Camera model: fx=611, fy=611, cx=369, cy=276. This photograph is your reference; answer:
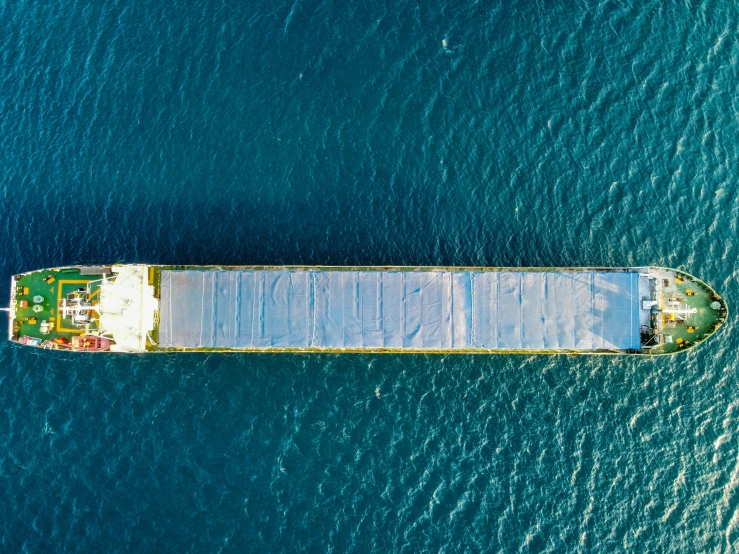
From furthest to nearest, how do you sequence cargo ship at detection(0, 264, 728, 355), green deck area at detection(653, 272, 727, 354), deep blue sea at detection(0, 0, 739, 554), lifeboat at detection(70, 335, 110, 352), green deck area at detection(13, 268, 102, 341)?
green deck area at detection(13, 268, 102, 341), deep blue sea at detection(0, 0, 739, 554), green deck area at detection(653, 272, 727, 354), lifeboat at detection(70, 335, 110, 352), cargo ship at detection(0, 264, 728, 355)

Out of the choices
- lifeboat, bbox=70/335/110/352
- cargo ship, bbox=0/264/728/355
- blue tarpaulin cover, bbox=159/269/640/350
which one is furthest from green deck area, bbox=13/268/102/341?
blue tarpaulin cover, bbox=159/269/640/350

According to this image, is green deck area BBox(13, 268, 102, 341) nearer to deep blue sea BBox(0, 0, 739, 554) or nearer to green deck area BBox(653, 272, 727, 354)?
deep blue sea BBox(0, 0, 739, 554)

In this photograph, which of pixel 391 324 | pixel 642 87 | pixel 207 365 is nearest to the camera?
pixel 391 324

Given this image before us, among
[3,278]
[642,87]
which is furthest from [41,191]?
[642,87]

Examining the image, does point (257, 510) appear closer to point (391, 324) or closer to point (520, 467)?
point (391, 324)

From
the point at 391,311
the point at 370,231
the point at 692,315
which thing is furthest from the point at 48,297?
the point at 692,315

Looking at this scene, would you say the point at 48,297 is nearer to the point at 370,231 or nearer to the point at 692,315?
the point at 370,231
